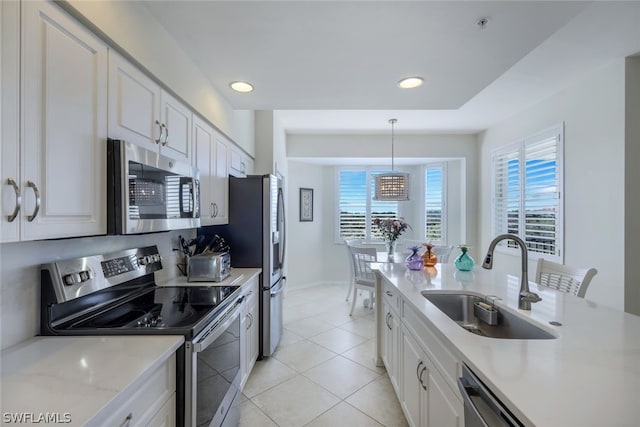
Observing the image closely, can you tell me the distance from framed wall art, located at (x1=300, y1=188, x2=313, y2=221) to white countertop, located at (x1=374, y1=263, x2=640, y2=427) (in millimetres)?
3809

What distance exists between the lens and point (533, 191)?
3627 millimetres

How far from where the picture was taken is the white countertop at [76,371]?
0.76 m

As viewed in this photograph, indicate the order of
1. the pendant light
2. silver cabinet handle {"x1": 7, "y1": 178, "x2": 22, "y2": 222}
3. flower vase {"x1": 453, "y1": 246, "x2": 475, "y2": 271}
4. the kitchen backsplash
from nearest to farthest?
silver cabinet handle {"x1": 7, "y1": 178, "x2": 22, "y2": 222}
the kitchen backsplash
flower vase {"x1": 453, "y1": 246, "x2": 475, "y2": 271}
the pendant light

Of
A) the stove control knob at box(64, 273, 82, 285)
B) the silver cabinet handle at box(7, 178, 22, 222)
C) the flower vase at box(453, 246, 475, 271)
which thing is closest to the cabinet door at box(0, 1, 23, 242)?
the silver cabinet handle at box(7, 178, 22, 222)

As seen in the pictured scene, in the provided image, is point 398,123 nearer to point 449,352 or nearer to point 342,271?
point 342,271

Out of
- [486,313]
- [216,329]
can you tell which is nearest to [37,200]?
[216,329]

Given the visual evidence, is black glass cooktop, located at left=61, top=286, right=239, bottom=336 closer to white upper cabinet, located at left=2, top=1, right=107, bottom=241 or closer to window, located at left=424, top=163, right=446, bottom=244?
white upper cabinet, located at left=2, top=1, right=107, bottom=241

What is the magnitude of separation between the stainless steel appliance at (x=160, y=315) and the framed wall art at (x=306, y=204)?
3374mm

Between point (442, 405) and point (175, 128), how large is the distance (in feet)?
6.70

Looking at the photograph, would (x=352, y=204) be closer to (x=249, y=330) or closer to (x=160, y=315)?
(x=249, y=330)

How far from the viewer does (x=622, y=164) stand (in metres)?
2.51

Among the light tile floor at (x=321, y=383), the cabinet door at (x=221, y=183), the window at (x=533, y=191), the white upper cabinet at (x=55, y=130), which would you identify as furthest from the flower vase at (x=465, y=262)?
the white upper cabinet at (x=55, y=130)

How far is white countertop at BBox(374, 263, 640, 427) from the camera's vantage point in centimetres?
71

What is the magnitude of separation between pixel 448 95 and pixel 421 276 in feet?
5.14
